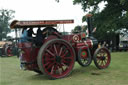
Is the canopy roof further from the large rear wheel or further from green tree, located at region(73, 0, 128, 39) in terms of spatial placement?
green tree, located at region(73, 0, 128, 39)

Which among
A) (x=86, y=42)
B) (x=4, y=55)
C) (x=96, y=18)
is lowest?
(x=4, y=55)

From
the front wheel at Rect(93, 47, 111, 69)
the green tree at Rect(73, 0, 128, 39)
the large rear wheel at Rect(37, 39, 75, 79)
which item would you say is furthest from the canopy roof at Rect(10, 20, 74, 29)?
the green tree at Rect(73, 0, 128, 39)

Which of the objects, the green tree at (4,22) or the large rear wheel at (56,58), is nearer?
the large rear wheel at (56,58)

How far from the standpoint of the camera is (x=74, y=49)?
7.84 metres

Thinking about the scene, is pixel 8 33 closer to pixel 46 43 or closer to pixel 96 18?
pixel 96 18

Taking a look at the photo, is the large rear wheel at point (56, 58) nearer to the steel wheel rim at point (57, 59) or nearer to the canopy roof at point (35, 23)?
the steel wheel rim at point (57, 59)

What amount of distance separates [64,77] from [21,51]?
1.63 metres

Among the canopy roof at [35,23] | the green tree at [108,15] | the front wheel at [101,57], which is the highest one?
the green tree at [108,15]

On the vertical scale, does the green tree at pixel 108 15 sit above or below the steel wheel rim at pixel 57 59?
above

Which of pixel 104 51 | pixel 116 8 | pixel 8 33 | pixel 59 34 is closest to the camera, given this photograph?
pixel 59 34

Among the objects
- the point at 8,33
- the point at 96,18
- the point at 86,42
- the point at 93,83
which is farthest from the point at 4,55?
the point at 8,33

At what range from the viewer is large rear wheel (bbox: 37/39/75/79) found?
6591 mm

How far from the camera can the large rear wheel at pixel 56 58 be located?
6.59m

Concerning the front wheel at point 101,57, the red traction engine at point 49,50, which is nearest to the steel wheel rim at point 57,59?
the red traction engine at point 49,50
